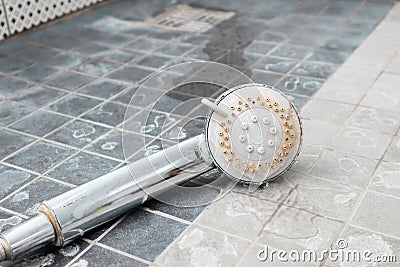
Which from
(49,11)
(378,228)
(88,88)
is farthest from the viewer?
(49,11)

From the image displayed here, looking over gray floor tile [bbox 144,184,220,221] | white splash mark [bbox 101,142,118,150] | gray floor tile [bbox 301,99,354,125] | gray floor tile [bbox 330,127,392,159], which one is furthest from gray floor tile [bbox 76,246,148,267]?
gray floor tile [bbox 301,99,354,125]

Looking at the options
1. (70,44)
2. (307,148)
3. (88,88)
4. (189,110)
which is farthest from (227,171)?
(70,44)

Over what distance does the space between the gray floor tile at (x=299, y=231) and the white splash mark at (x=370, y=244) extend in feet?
0.26

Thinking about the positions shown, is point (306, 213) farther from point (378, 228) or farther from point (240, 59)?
point (240, 59)

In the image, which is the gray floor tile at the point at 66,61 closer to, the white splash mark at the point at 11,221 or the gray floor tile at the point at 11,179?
the gray floor tile at the point at 11,179

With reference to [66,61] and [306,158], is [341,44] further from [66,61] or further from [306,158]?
[66,61]

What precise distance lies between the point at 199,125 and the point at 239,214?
89 centimetres

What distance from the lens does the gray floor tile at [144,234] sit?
7.59 ft

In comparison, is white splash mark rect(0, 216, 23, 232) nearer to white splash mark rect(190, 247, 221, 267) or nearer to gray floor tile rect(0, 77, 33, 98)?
white splash mark rect(190, 247, 221, 267)

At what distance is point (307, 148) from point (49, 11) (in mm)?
3259

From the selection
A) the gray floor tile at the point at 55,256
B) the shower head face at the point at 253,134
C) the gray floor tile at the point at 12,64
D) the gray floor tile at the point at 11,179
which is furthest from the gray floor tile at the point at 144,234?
the gray floor tile at the point at 12,64

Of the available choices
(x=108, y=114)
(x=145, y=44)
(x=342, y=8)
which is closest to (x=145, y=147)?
(x=108, y=114)

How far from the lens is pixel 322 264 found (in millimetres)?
2180

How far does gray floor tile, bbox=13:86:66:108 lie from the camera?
368 centimetres
